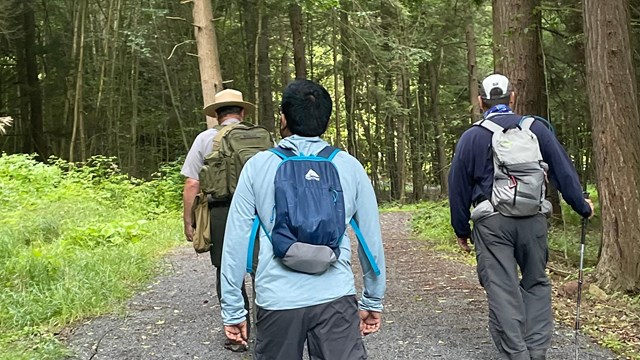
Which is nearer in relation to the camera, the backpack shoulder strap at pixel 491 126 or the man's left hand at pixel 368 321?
the man's left hand at pixel 368 321

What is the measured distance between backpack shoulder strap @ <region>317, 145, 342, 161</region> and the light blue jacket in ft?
0.06

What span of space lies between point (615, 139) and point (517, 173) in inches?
111

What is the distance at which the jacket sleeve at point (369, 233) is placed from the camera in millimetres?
2469

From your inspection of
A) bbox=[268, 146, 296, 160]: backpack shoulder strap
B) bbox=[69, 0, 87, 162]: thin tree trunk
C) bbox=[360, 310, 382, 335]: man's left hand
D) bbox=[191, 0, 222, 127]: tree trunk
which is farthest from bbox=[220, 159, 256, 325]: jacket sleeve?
bbox=[69, 0, 87, 162]: thin tree trunk

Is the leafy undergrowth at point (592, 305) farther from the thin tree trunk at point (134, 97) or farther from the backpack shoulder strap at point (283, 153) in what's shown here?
the thin tree trunk at point (134, 97)

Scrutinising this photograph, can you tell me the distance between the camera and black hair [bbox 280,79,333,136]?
2416 mm

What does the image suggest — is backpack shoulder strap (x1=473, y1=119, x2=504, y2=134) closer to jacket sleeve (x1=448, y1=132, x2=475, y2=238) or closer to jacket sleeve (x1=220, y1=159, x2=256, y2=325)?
jacket sleeve (x1=448, y1=132, x2=475, y2=238)

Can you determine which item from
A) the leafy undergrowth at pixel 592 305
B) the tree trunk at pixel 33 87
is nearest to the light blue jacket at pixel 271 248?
the leafy undergrowth at pixel 592 305

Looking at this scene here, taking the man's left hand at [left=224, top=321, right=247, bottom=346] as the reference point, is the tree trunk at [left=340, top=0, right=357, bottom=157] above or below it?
above

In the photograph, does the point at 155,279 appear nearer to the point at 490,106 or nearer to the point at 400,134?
the point at 490,106

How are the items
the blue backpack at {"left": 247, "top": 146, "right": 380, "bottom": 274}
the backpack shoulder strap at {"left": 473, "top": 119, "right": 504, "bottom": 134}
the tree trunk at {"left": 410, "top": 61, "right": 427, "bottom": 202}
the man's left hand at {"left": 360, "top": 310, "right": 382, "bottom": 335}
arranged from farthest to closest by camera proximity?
the tree trunk at {"left": 410, "top": 61, "right": 427, "bottom": 202}
the backpack shoulder strap at {"left": 473, "top": 119, "right": 504, "bottom": 134}
the man's left hand at {"left": 360, "top": 310, "right": 382, "bottom": 335}
the blue backpack at {"left": 247, "top": 146, "right": 380, "bottom": 274}

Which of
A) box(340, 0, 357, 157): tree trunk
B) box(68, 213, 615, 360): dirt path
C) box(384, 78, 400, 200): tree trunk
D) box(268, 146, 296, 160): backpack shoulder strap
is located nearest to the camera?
box(268, 146, 296, 160): backpack shoulder strap

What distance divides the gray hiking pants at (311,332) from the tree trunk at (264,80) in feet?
53.5

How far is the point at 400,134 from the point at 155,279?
1711 centimetres
